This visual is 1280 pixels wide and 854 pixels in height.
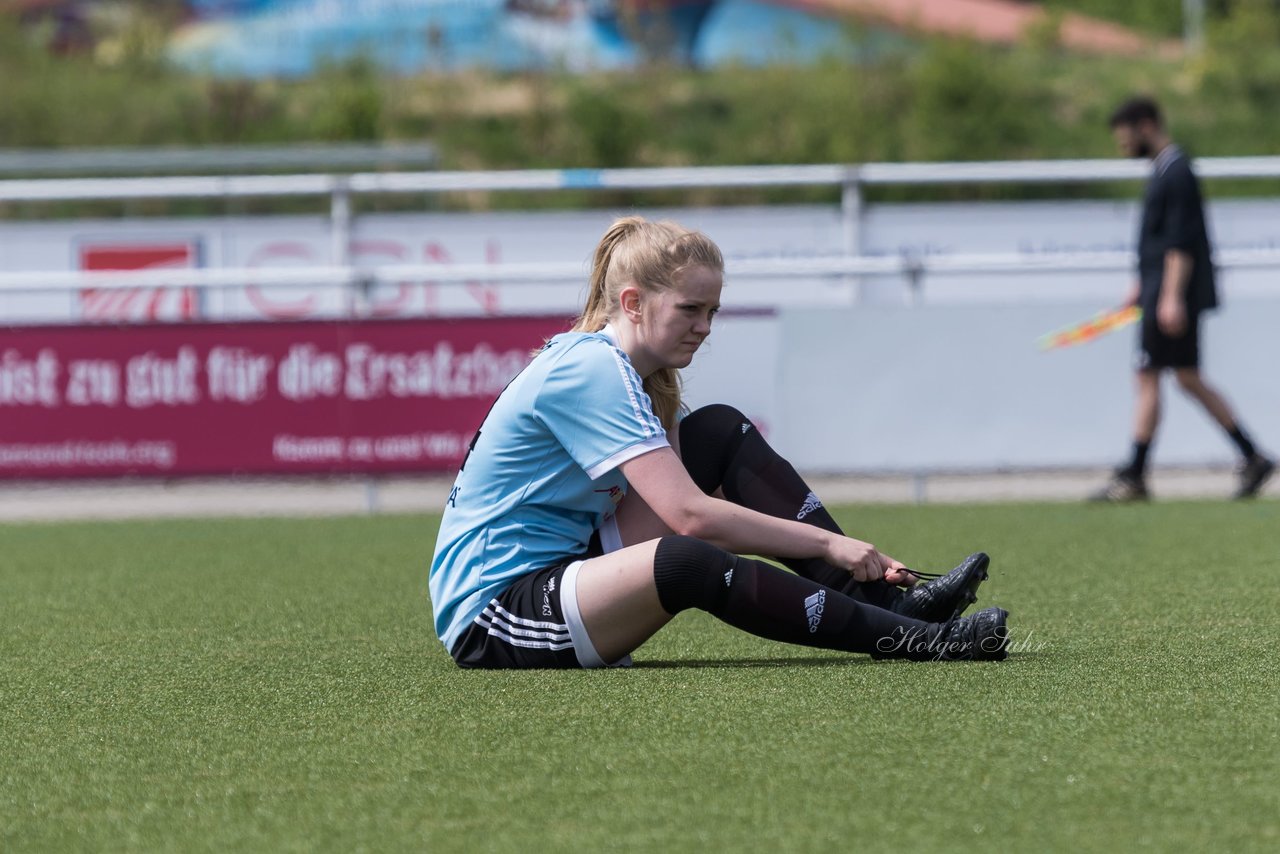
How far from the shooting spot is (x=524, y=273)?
970 centimetres

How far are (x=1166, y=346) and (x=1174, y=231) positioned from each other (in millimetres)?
571

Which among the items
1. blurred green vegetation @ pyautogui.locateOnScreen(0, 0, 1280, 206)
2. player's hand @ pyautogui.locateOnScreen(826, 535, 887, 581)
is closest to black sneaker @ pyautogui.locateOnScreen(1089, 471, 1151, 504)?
player's hand @ pyautogui.locateOnScreen(826, 535, 887, 581)

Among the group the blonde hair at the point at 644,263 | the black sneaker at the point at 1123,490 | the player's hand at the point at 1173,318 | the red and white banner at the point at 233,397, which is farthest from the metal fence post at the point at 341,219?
the blonde hair at the point at 644,263

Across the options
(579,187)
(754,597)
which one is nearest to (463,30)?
(579,187)

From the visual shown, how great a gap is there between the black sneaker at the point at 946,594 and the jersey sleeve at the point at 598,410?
69 cm

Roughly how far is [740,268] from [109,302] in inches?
173

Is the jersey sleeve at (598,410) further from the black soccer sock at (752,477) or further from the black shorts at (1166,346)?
the black shorts at (1166,346)

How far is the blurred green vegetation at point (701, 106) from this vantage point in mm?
29719

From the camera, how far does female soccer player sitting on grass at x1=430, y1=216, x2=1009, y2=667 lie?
12.7 feet

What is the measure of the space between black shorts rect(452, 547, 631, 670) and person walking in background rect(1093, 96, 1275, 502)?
5.28 meters

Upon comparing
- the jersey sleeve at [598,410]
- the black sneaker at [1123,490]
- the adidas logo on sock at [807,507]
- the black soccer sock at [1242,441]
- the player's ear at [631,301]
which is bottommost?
the black sneaker at [1123,490]

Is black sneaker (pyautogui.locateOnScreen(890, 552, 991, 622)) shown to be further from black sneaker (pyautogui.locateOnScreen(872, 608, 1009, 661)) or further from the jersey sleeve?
the jersey sleeve

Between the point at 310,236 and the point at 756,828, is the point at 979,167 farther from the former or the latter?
the point at 756,828

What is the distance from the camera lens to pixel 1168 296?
8.70 meters
